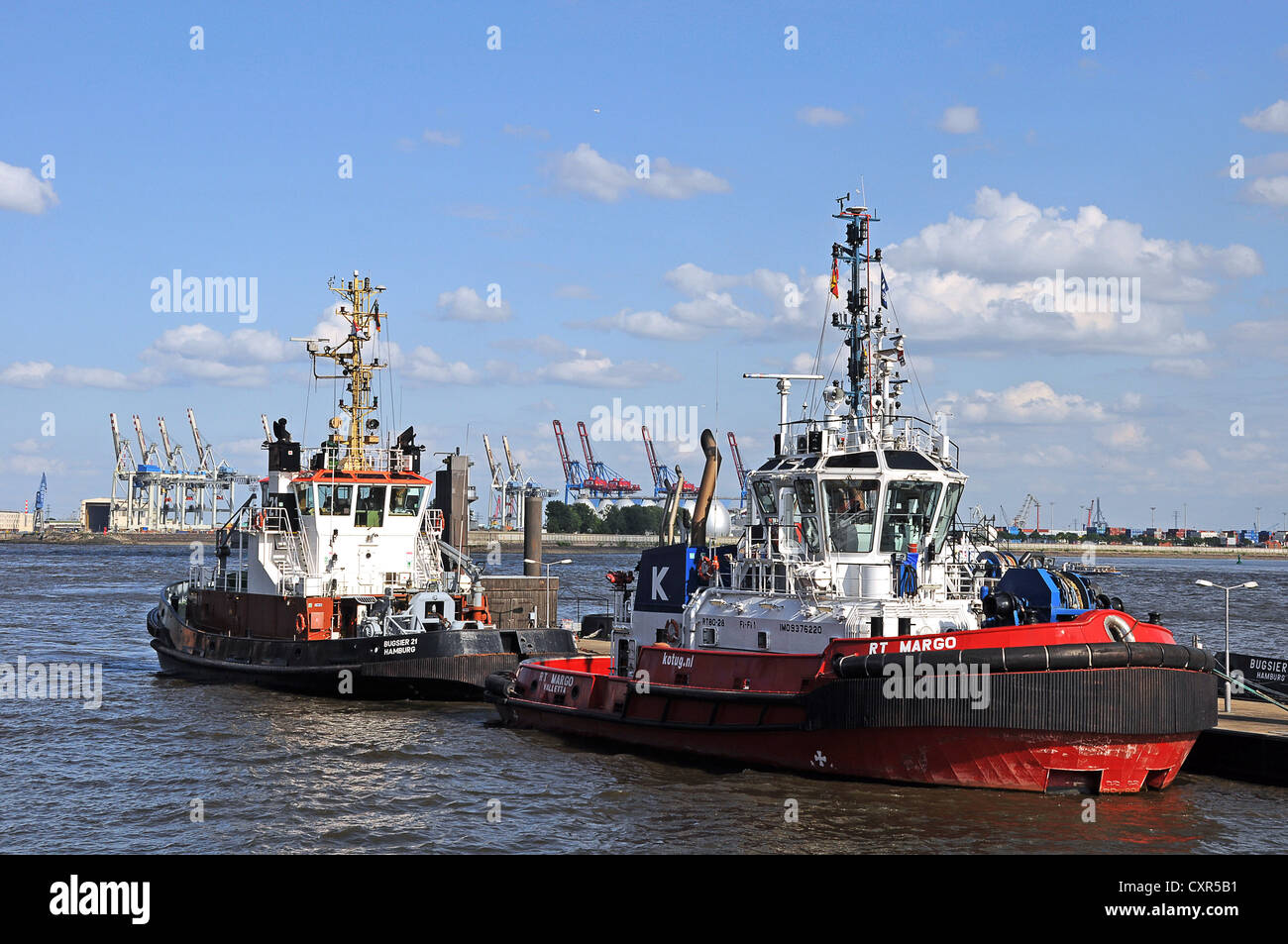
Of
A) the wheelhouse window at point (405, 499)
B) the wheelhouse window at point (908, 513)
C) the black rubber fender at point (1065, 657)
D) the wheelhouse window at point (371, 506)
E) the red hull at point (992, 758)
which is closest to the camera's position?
the black rubber fender at point (1065, 657)

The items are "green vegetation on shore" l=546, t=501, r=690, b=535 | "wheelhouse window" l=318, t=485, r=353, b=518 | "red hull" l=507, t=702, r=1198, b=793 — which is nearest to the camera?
"red hull" l=507, t=702, r=1198, b=793

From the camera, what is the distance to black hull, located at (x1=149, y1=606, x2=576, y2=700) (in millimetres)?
A: 24531

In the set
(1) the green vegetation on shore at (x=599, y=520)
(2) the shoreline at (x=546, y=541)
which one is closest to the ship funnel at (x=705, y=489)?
(2) the shoreline at (x=546, y=541)

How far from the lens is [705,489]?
1020 inches

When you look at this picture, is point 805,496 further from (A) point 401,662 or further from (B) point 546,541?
(B) point 546,541

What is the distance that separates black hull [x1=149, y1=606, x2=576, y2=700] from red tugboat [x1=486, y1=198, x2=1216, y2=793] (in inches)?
77.9

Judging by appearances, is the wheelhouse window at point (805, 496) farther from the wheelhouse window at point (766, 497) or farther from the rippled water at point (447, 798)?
the rippled water at point (447, 798)

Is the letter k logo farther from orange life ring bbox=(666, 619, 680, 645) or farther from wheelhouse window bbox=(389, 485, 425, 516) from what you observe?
wheelhouse window bbox=(389, 485, 425, 516)

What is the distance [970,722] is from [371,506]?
16.7 meters

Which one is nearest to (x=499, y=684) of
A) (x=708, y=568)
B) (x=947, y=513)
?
(x=708, y=568)

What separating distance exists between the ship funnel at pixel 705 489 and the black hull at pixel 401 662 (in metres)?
4.26

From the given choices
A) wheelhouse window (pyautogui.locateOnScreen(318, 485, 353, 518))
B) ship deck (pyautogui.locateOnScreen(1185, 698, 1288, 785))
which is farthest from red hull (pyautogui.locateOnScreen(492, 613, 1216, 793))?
wheelhouse window (pyautogui.locateOnScreen(318, 485, 353, 518))

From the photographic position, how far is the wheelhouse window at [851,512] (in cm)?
1862
